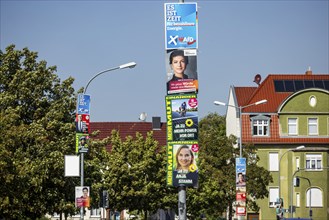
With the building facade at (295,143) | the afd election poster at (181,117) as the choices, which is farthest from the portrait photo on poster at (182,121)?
the building facade at (295,143)

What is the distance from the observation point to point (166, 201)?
61.1 metres

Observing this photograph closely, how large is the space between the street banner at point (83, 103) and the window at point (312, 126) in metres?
50.5

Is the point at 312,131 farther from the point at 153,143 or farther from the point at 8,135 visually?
the point at 8,135

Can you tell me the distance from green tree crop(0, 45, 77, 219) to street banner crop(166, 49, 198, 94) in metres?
15.0

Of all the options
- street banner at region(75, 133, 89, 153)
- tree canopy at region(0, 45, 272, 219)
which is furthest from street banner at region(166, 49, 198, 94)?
tree canopy at region(0, 45, 272, 219)

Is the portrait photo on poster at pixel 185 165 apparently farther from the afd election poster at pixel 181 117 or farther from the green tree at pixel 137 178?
the green tree at pixel 137 178

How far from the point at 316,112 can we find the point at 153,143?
26.3 m

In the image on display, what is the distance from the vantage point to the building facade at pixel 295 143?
82.8 metres

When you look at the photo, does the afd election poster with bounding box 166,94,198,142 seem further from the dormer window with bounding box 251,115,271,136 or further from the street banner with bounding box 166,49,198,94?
the dormer window with bounding box 251,115,271,136

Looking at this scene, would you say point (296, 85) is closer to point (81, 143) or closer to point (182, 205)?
point (81, 143)

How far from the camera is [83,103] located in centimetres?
3738

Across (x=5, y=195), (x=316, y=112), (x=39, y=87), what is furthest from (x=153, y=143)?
(x=316, y=112)

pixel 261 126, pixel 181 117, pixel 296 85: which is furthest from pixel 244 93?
pixel 181 117

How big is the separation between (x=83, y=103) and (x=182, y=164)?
630 cm
